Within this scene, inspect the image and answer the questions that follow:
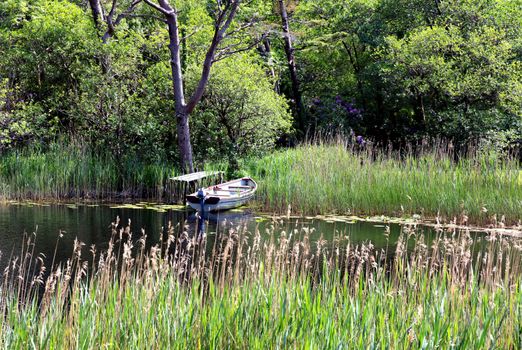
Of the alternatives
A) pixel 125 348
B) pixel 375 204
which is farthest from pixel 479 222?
pixel 125 348

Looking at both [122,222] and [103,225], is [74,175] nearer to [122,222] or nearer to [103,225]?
[122,222]

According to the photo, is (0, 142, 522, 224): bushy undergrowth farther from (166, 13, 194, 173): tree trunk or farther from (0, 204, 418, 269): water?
(0, 204, 418, 269): water

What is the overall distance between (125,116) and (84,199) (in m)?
2.85

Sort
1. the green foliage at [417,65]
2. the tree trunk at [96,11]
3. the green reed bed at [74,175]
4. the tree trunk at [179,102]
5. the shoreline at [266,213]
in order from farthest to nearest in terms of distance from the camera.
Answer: the tree trunk at [96,11] < the green foliage at [417,65] < the tree trunk at [179,102] < the green reed bed at [74,175] < the shoreline at [266,213]

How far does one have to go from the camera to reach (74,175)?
15.7m

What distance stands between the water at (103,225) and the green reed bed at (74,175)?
136 centimetres

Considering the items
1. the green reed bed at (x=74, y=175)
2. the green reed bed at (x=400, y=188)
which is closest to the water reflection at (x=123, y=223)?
the green reed bed at (x=400, y=188)

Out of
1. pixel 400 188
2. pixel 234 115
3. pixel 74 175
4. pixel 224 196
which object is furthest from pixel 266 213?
pixel 74 175

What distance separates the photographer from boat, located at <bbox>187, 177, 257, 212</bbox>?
13.4m

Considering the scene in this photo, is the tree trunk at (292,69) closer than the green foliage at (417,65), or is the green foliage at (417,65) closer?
the green foliage at (417,65)

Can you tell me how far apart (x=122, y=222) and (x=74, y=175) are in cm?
414

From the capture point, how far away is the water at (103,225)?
988cm

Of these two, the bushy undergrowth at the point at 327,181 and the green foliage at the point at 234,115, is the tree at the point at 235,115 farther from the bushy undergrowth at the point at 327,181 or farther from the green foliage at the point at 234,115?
the bushy undergrowth at the point at 327,181

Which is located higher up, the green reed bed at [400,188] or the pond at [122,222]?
the green reed bed at [400,188]
